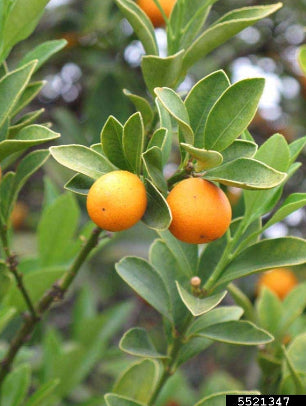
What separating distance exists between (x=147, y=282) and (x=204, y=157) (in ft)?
1.06

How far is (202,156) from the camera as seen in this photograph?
31.0 inches

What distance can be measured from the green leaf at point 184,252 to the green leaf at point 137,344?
0.13 meters

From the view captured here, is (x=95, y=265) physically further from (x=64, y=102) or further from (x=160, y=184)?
(x=160, y=184)

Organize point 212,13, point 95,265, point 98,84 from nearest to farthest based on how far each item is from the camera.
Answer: point 98,84
point 95,265
point 212,13

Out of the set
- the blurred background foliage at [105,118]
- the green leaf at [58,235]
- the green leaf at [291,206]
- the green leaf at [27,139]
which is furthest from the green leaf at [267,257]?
the blurred background foliage at [105,118]

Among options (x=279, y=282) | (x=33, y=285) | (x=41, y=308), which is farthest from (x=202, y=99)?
(x=279, y=282)

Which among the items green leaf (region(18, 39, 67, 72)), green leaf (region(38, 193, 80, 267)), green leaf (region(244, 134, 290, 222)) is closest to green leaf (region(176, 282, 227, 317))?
green leaf (region(244, 134, 290, 222))

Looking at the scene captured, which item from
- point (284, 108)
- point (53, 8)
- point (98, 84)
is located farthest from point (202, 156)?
point (284, 108)

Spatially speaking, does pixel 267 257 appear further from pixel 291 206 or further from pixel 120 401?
pixel 120 401

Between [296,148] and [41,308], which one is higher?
[296,148]

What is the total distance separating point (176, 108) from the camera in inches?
31.8

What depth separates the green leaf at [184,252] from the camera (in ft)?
3.38

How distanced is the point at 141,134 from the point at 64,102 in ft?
6.06

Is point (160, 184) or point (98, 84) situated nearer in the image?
point (160, 184)
